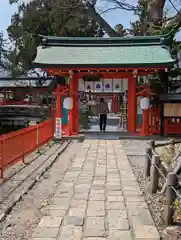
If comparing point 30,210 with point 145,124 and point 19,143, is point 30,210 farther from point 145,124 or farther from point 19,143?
point 145,124

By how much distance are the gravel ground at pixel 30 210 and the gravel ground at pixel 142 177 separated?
70.1 inches

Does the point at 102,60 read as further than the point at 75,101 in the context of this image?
No

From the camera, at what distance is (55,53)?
1798cm

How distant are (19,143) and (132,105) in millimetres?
8753

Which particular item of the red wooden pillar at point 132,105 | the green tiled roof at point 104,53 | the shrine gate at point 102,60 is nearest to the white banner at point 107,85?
the shrine gate at point 102,60

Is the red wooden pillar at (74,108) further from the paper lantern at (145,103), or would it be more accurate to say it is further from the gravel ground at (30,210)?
the gravel ground at (30,210)

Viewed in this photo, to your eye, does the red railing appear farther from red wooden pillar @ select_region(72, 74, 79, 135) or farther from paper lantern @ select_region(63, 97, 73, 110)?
red wooden pillar @ select_region(72, 74, 79, 135)

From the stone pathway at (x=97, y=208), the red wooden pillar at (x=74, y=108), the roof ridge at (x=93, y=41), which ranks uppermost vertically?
the roof ridge at (x=93, y=41)

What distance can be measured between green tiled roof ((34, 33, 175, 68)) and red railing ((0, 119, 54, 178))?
14.3 feet

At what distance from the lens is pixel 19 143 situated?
31.7ft

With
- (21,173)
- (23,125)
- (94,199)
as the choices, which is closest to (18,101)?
(23,125)

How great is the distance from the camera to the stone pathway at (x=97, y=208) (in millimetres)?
4766

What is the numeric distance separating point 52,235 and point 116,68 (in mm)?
12421

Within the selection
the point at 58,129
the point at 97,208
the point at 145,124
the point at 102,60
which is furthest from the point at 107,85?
the point at 97,208
